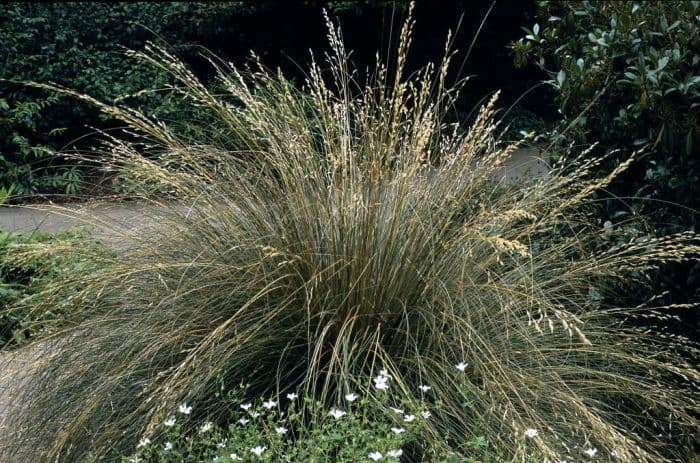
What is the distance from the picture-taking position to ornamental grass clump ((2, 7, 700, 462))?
309cm

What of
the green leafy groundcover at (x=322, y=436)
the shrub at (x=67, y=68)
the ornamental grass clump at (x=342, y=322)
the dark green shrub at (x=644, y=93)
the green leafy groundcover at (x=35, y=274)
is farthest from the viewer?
the shrub at (x=67, y=68)

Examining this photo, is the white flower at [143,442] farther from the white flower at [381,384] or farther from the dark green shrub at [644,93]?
the dark green shrub at [644,93]

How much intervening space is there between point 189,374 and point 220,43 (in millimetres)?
8155

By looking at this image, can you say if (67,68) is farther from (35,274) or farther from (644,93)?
(644,93)

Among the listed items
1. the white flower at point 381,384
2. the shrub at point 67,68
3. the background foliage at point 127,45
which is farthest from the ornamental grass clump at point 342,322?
the shrub at point 67,68

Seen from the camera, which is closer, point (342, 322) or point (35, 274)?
point (342, 322)

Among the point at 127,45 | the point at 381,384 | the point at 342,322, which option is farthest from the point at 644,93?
the point at 127,45

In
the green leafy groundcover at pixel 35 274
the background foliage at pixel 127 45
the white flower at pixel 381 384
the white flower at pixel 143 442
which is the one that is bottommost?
the background foliage at pixel 127 45

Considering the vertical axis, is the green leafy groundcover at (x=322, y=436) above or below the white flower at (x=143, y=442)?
below

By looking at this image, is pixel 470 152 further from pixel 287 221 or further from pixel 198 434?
pixel 198 434

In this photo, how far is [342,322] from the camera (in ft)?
11.0

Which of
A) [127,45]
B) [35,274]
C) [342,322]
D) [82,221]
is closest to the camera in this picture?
[342,322]

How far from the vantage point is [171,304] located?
342 cm

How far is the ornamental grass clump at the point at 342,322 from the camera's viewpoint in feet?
10.1
